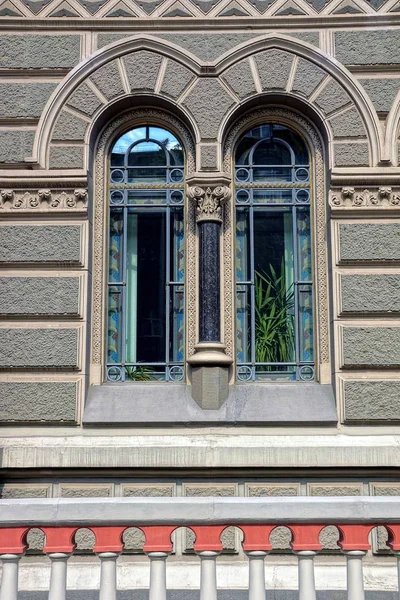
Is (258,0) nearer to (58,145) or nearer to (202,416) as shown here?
(58,145)

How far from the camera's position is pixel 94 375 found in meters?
8.02

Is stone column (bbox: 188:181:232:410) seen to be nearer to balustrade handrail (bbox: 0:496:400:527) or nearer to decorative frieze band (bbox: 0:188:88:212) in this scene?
decorative frieze band (bbox: 0:188:88:212)

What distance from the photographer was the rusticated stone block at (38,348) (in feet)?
25.5

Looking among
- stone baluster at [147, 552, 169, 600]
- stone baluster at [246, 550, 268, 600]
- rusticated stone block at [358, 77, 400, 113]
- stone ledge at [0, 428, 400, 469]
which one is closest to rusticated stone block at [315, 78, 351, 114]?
rusticated stone block at [358, 77, 400, 113]

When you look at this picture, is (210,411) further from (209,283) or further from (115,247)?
(115,247)

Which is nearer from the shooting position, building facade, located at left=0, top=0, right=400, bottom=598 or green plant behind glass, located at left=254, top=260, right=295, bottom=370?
building facade, located at left=0, top=0, right=400, bottom=598

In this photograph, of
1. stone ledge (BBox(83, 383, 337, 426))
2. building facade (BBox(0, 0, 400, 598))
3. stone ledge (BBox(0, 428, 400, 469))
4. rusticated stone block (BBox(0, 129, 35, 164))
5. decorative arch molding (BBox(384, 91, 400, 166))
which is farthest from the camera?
rusticated stone block (BBox(0, 129, 35, 164))

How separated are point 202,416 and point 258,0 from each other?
16.9 ft

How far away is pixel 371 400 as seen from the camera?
762 centimetres

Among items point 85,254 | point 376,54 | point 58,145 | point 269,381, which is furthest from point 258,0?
point 269,381

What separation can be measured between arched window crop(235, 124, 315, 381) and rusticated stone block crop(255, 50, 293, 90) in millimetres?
555

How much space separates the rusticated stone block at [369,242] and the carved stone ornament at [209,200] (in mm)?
1455

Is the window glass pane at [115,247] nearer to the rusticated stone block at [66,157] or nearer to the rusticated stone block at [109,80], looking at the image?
the rusticated stone block at [66,157]

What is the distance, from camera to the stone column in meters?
7.78
